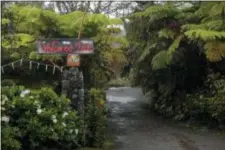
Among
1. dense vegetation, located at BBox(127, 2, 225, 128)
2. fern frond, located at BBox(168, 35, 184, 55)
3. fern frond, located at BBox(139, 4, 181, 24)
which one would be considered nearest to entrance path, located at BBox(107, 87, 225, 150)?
dense vegetation, located at BBox(127, 2, 225, 128)

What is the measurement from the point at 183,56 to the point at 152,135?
2.85 m

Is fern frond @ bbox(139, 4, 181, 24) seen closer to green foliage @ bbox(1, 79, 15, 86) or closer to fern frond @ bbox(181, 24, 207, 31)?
fern frond @ bbox(181, 24, 207, 31)

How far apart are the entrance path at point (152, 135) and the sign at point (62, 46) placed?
80.2 inches

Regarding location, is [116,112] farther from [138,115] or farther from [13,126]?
[13,126]

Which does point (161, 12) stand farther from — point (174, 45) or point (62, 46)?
point (62, 46)

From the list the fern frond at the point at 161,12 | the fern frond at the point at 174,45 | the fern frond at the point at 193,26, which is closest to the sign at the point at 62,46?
the fern frond at the point at 174,45

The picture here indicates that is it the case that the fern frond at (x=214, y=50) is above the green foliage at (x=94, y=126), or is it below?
above

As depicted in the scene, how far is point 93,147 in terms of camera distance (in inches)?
332

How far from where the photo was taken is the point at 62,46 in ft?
27.6

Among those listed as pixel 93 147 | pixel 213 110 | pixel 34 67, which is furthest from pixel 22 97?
pixel 213 110

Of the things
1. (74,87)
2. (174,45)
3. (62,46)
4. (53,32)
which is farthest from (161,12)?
(62,46)

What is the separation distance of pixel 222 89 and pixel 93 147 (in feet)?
13.6

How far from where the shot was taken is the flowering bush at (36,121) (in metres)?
7.04

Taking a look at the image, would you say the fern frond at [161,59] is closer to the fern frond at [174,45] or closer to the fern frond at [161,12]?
the fern frond at [174,45]
